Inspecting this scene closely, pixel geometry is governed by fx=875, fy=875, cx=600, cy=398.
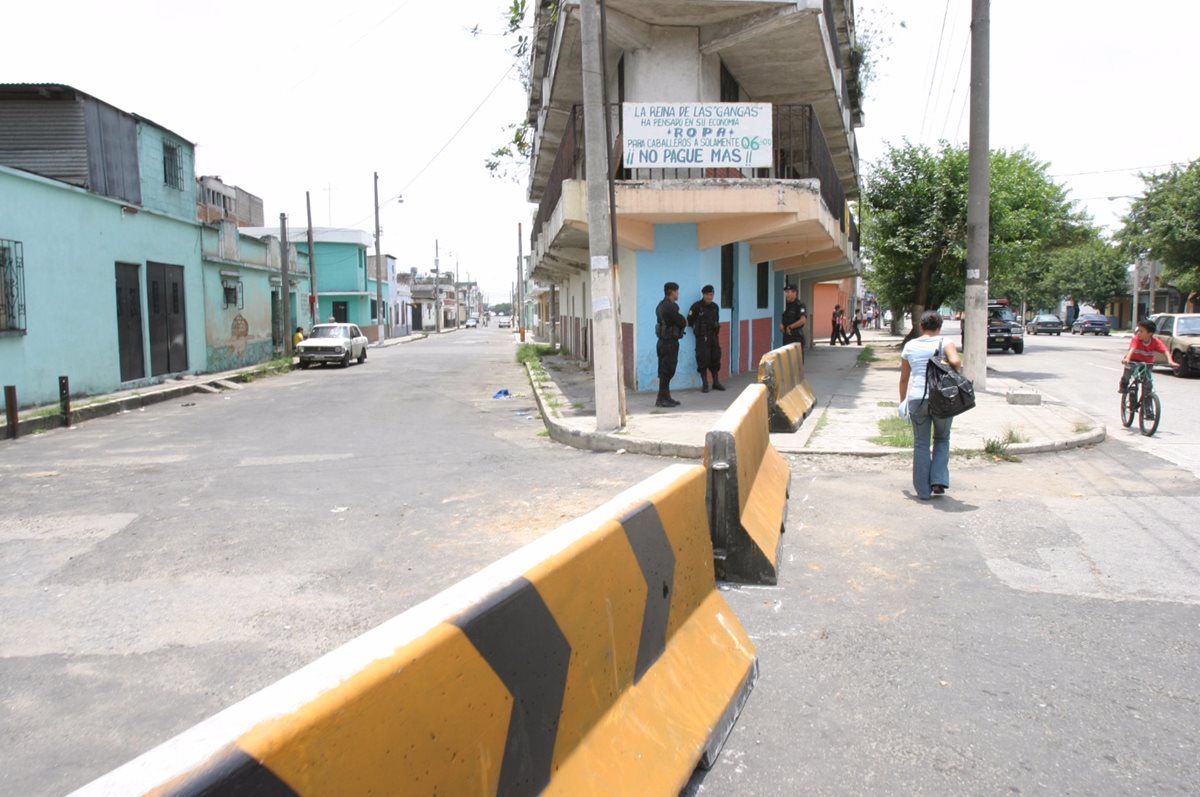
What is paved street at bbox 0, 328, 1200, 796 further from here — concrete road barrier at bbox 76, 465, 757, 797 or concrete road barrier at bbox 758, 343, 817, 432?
concrete road barrier at bbox 758, 343, 817, 432

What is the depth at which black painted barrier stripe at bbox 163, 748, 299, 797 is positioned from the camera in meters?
1.54

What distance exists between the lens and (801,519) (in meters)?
6.84

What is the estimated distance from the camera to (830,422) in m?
11.8

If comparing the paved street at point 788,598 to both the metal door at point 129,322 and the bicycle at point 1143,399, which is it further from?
the metal door at point 129,322

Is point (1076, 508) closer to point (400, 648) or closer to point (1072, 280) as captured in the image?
point (400, 648)

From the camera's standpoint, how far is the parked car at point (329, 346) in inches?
1182

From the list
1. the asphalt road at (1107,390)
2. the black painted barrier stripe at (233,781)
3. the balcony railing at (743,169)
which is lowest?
the asphalt road at (1107,390)

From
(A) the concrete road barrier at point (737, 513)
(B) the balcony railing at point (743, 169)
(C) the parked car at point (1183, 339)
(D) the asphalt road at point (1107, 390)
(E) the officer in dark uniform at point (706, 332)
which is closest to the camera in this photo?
(A) the concrete road barrier at point (737, 513)

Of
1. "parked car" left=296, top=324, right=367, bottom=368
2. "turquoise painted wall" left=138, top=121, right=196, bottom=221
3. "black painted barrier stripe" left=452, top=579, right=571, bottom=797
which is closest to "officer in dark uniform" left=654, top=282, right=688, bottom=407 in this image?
"black painted barrier stripe" left=452, top=579, right=571, bottom=797

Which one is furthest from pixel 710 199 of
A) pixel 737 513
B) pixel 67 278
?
pixel 67 278

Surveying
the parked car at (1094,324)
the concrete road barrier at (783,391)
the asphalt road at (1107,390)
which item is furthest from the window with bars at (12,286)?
the parked car at (1094,324)

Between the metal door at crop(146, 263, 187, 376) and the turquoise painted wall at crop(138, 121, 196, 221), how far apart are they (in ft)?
5.11

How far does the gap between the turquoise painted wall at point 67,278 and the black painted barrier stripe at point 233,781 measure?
1699cm

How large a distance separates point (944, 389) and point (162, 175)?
2131 cm
